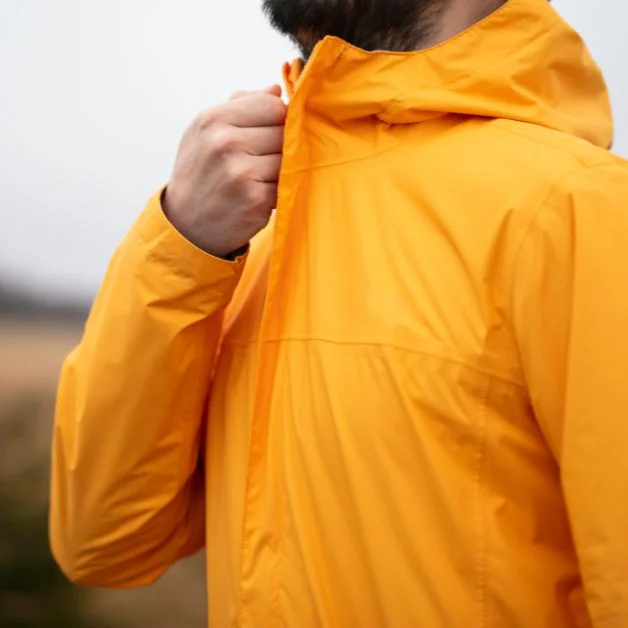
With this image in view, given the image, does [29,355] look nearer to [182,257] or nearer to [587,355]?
[182,257]

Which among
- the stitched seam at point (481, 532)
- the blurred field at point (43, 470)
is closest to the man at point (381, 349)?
the stitched seam at point (481, 532)

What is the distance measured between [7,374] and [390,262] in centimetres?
84

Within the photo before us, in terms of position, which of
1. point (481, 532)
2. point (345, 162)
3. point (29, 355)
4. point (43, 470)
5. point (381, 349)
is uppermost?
point (345, 162)

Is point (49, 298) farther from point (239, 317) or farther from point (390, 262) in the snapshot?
point (390, 262)

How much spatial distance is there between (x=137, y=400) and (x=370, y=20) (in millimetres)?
A: 416

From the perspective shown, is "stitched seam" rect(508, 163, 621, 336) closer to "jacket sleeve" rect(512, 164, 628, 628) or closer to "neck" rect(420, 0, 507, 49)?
"jacket sleeve" rect(512, 164, 628, 628)

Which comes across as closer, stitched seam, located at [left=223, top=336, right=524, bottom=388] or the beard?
stitched seam, located at [left=223, top=336, right=524, bottom=388]

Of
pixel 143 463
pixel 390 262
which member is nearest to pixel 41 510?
pixel 143 463

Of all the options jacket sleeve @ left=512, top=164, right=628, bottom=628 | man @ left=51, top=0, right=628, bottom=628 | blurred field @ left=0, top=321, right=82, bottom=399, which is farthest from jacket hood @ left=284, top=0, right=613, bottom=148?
blurred field @ left=0, top=321, right=82, bottom=399

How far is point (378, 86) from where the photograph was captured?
0.51m

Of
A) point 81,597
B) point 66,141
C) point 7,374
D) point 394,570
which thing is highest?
point 66,141

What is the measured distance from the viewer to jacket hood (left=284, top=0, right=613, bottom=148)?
49cm

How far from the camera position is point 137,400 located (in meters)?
0.55

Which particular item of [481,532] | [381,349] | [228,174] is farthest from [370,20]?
[481,532]
